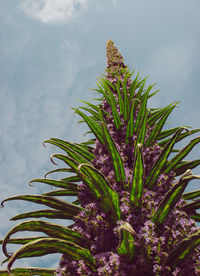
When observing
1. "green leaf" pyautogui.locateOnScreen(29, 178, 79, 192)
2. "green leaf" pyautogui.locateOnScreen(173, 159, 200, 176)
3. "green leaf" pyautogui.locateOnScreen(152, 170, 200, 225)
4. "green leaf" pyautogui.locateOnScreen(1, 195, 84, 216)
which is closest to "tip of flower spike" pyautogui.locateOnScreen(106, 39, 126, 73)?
"green leaf" pyautogui.locateOnScreen(173, 159, 200, 176)

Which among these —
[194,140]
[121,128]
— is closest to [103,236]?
[194,140]

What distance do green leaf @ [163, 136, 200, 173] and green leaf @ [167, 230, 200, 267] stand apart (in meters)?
1.05

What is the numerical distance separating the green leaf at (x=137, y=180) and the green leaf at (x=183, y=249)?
0.58 m

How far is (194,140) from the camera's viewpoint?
3.14m

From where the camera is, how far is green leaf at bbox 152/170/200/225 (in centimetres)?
233

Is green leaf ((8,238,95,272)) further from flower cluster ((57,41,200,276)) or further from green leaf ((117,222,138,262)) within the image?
green leaf ((117,222,138,262))

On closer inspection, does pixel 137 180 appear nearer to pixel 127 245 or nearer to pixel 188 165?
pixel 127 245

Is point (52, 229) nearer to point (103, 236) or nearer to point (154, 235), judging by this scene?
point (103, 236)

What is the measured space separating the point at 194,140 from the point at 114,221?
1378 millimetres

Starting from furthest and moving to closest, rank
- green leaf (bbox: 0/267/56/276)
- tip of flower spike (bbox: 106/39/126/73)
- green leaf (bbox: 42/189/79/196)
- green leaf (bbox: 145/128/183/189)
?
tip of flower spike (bbox: 106/39/126/73) < green leaf (bbox: 42/189/79/196) < green leaf (bbox: 145/128/183/189) < green leaf (bbox: 0/267/56/276)

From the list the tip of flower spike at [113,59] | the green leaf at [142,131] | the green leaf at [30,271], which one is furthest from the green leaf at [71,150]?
the tip of flower spike at [113,59]


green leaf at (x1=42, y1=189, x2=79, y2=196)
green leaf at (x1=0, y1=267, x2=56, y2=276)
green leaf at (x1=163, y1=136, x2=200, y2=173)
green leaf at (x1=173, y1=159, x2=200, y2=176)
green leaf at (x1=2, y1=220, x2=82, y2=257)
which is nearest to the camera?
green leaf at (x1=2, y1=220, x2=82, y2=257)

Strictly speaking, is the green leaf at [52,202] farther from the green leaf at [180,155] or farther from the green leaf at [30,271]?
the green leaf at [180,155]

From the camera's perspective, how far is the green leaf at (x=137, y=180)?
2484 mm
